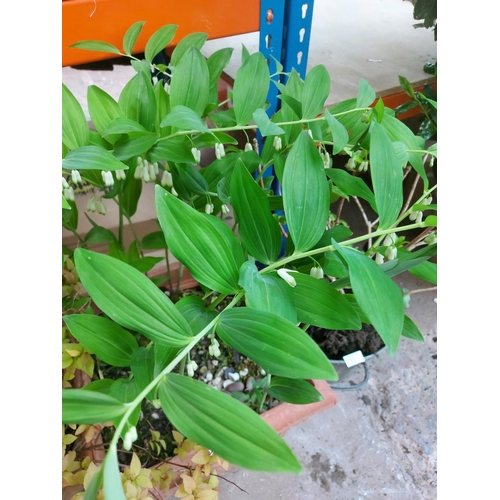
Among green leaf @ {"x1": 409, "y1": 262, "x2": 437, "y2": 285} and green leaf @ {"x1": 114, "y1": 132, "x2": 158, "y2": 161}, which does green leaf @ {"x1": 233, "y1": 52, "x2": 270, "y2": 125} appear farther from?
green leaf @ {"x1": 409, "y1": 262, "x2": 437, "y2": 285}

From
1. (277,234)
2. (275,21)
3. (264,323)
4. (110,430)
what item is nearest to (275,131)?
(277,234)

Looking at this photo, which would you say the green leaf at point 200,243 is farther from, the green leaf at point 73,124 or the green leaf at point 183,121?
the green leaf at point 73,124

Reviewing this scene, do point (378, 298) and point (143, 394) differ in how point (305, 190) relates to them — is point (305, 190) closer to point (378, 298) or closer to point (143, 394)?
point (378, 298)

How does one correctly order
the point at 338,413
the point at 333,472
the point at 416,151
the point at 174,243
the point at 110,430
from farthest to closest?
the point at 338,413, the point at 333,472, the point at 110,430, the point at 416,151, the point at 174,243

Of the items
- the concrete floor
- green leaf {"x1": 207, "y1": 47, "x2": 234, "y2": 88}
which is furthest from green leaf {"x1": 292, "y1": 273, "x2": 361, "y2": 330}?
the concrete floor

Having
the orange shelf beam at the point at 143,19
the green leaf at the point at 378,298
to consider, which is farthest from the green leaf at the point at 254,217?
Result: the orange shelf beam at the point at 143,19

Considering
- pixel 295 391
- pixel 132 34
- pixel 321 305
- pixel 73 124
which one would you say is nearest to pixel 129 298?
pixel 321 305

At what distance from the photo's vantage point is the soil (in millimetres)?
1103

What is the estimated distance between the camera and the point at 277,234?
494 mm

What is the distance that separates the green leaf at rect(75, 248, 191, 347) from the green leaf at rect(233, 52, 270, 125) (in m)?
0.36

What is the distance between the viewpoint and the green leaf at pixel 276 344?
1.08 feet

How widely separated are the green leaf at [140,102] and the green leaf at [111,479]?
46 centimetres
